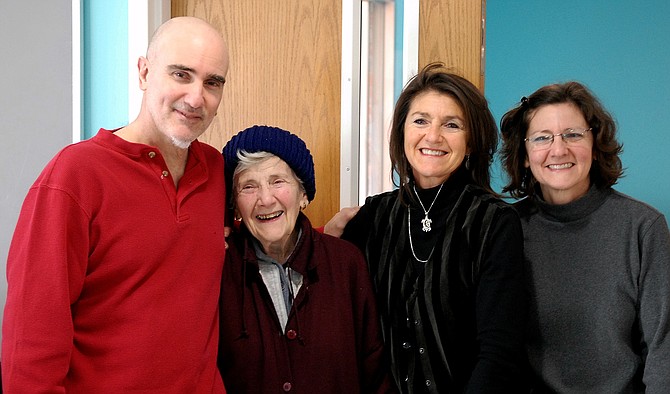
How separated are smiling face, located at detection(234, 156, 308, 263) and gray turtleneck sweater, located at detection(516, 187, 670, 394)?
0.66m

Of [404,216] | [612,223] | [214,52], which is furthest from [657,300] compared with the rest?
[214,52]

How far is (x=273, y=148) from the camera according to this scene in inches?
71.1

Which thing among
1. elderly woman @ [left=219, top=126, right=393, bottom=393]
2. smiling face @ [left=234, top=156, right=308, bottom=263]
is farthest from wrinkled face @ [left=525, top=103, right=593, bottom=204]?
smiling face @ [left=234, top=156, right=308, bottom=263]

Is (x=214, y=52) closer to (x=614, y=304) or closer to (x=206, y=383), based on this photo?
(x=206, y=383)

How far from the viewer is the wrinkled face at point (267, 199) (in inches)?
70.6

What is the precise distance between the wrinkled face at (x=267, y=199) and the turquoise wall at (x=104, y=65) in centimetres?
108

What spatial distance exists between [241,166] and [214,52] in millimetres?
320

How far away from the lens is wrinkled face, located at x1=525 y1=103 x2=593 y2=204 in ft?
5.92

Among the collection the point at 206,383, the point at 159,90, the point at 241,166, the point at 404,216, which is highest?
the point at 159,90

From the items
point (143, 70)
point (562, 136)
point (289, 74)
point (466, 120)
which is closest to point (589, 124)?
point (562, 136)

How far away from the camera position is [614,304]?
5.67 feet

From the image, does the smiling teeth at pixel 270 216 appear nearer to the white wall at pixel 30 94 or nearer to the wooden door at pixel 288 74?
the wooden door at pixel 288 74

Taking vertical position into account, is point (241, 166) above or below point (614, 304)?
above

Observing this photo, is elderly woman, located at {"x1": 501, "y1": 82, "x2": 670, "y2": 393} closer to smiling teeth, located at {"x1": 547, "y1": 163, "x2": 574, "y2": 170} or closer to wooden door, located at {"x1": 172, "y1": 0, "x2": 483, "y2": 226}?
smiling teeth, located at {"x1": 547, "y1": 163, "x2": 574, "y2": 170}
